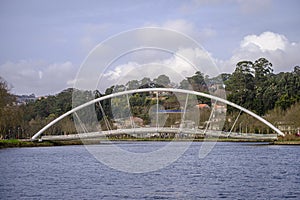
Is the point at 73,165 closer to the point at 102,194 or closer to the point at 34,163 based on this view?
the point at 34,163

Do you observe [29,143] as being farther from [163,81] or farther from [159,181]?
[159,181]

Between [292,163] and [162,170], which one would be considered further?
[292,163]

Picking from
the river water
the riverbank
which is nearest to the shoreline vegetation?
the riverbank

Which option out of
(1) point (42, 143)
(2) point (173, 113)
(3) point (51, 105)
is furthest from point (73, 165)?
(3) point (51, 105)

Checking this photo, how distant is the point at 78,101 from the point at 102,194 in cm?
5383

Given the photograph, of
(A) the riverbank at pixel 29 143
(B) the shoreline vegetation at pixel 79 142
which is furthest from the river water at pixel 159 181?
(B) the shoreline vegetation at pixel 79 142

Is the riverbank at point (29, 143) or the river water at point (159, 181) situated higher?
the riverbank at point (29, 143)

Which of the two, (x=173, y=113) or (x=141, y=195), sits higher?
(x=173, y=113)

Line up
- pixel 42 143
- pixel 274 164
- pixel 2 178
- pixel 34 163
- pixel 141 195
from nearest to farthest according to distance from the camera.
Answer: pixel 141 195
pixel 2 178
pixel 274 164
pixel 34 163
pixel 42 143

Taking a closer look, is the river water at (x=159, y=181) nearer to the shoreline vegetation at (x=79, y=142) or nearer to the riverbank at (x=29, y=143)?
the riverbank at (x=29, y=143)

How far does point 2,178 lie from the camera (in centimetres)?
3117

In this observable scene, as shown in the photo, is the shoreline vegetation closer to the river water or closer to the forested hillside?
the forested hillside

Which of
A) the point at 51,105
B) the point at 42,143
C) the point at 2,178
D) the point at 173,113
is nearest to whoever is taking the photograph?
the point at 2,178

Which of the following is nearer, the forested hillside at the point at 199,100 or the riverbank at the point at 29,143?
the riverbank at the point at 29,143
